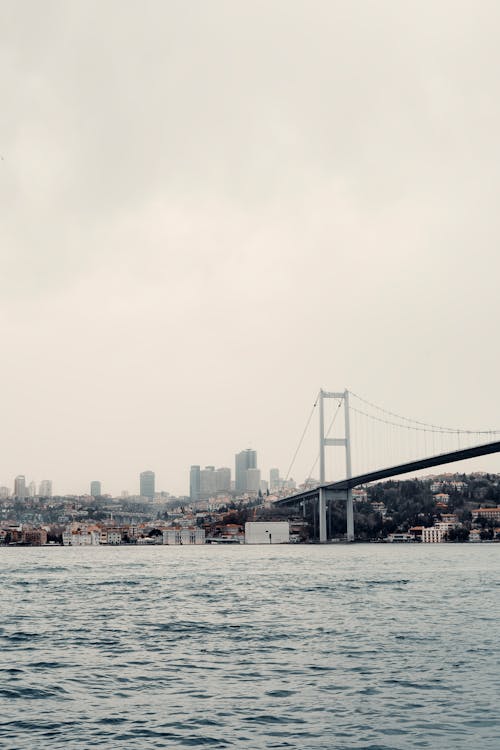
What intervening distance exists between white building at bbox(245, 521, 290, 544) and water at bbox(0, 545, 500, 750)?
68.0m

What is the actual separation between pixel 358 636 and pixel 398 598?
587cm

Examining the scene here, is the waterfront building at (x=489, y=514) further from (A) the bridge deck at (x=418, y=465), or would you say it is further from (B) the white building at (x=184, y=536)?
(A) the bridge deck at (x=418, y=465)

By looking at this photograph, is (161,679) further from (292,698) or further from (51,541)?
(51,541)

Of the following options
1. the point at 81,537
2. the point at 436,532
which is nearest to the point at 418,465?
the point at 436,532

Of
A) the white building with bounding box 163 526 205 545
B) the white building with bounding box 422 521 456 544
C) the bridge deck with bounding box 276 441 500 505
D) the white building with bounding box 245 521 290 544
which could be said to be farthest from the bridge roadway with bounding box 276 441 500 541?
the white building with bounding box 163 526 205 545

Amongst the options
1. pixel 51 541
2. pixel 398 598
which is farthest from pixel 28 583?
pixel 51 541

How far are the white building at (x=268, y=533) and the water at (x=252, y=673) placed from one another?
68024mm

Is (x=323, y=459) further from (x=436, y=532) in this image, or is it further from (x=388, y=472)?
(x=436, y=532)

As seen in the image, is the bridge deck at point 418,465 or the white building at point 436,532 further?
the white building at point 436,532

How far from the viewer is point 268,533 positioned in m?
85.8

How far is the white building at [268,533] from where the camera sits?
84.4 meters

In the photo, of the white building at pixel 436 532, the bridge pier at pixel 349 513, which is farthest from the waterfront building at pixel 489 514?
the bridge pier at pixel 349 513

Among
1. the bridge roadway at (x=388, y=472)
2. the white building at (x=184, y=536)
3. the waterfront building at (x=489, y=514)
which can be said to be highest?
the bridge roadway at (x=388, y=472)

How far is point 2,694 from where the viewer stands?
25.9ft
